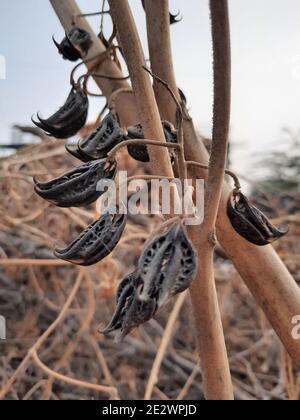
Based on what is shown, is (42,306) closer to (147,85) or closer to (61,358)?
(61,358)

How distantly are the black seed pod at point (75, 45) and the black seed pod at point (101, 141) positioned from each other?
0.13 metres

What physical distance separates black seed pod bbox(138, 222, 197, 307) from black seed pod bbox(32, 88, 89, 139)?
0.16 meters

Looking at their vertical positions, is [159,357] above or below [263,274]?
below

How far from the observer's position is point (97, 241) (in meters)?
0.29

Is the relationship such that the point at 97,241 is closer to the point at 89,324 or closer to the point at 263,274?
the point at 263,274

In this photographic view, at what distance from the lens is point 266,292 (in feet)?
1.28

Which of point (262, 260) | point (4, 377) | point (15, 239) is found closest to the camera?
point (262, 260)

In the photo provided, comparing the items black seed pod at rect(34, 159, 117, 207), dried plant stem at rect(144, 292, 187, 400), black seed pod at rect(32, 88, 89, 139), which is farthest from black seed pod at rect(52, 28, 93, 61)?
dried plant stem at rect(144, 292, 187, 400)

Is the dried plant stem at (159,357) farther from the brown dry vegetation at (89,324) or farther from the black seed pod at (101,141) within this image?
the black seed pod at (101,141)

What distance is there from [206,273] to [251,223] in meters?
0.04

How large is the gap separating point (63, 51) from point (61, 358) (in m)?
0.65

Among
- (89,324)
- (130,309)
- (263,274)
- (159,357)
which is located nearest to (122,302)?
(130,309)

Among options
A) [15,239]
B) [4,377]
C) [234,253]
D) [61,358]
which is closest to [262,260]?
[234,253]

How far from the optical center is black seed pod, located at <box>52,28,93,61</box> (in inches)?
17.6
